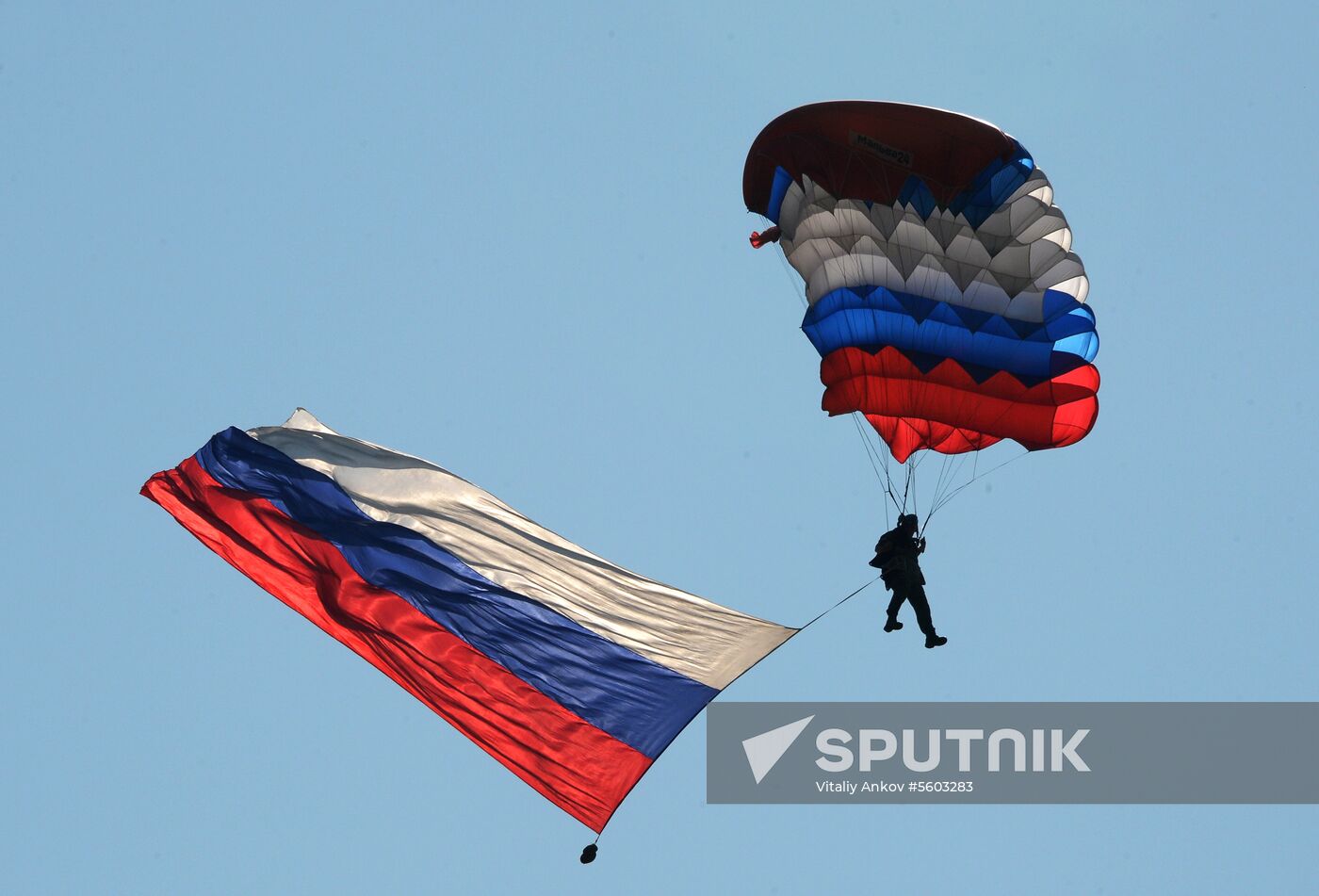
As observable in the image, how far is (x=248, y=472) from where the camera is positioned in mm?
20219

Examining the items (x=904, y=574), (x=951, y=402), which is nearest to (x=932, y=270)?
(x=951, y=402)

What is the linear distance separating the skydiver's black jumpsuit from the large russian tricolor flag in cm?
176

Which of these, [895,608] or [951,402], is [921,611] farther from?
[951,402]

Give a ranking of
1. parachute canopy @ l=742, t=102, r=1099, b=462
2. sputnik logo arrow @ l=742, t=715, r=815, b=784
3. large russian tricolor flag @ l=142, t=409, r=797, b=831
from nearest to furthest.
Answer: large russian tricolor flag @ l=142, t=409, r=797, b=831 < parachute canopy @ l=742, t=102, r=1099, b=462 < sputnik logo arrow @ l=742, t=715, r=815, b=784

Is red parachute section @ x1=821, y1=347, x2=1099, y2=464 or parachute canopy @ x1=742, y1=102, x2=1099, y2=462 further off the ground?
parachute canopy @ x1=742, y1=102, x2=1099, y2=462

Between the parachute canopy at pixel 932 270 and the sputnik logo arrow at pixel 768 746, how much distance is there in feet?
9.91

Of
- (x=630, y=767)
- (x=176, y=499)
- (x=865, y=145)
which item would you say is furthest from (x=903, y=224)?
(x=176, y=499)

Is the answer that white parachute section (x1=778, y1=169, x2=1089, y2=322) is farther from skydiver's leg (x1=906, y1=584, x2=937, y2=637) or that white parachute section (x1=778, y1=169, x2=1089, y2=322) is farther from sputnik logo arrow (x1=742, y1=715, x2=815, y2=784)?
sputnik logo arrow (x1=742, y1=715, x2=815, y2=784)

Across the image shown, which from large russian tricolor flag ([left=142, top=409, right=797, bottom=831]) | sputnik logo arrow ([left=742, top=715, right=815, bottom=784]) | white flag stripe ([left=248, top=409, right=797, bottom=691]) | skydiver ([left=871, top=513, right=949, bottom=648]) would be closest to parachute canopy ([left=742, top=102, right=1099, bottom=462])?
skydiver ([left=871, top=513, right=949, bottom=648])

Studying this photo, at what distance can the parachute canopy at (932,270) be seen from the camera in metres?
19.4

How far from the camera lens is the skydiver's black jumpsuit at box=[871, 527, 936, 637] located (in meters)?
20.4

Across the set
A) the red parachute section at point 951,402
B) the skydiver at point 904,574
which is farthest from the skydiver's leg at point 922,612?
the red parachute section at point 951,402

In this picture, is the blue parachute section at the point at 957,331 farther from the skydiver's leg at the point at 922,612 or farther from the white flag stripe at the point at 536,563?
the white flag stripe at the point at 536,563

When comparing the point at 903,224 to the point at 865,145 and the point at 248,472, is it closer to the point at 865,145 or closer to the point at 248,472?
the point at 865,145
